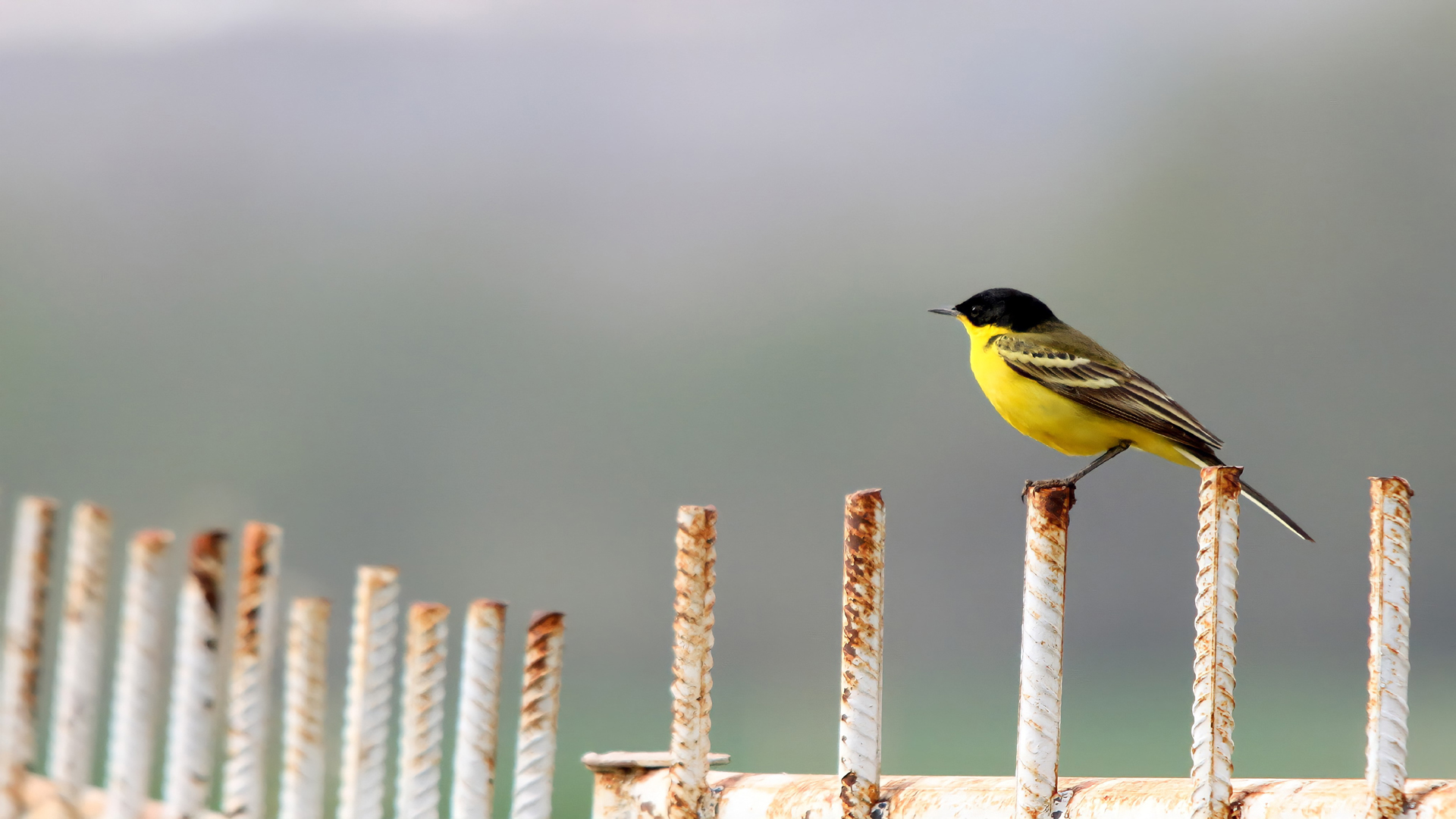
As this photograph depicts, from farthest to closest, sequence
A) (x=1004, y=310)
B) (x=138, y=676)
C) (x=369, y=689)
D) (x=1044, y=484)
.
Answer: (x=1004, y=310)
(x=1044, y=484)
(x=138, y=676)
(x=369, y=689)

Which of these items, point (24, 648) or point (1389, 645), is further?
point (24, 648)

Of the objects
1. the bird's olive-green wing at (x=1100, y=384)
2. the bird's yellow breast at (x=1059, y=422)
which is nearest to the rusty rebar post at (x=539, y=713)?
the bird's yellow breast at (x=1059, y=422)

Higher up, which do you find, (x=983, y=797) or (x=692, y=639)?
(x=692, y=639)

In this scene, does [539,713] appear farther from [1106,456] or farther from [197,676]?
[1106,456]

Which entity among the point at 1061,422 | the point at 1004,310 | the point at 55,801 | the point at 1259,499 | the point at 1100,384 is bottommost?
the point at 55,801

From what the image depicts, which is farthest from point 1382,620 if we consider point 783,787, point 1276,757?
point 1276,757

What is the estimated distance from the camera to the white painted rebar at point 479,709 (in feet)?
7.66

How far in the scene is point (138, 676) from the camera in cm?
294

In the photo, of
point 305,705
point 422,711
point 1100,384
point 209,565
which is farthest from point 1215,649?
point 1100,384

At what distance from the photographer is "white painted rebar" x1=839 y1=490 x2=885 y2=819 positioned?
2.19 meters

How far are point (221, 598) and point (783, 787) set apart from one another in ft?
4.18

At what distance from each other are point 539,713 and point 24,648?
1.70 meters

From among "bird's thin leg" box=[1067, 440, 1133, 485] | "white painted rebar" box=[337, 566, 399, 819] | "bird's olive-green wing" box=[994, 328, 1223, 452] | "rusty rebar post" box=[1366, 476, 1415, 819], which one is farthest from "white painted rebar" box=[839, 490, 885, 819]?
"bird's olive-green wing" box=[994, 328, 1223, 452]

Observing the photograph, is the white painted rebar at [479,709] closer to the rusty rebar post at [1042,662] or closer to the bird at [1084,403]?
the rusty rebar post at [1042,662]
